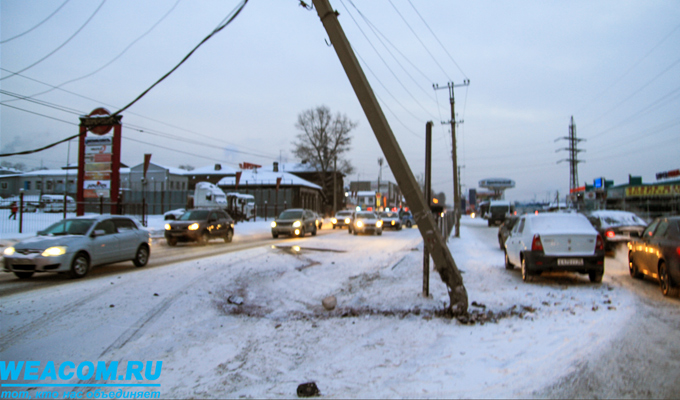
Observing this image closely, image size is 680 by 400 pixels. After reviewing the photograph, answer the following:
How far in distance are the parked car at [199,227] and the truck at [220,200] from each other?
1835cm

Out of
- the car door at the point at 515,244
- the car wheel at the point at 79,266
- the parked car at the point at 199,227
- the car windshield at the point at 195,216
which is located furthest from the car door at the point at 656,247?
the car windshield at the point at 195,216

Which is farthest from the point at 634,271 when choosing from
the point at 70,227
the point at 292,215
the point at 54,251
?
the point at 292,215

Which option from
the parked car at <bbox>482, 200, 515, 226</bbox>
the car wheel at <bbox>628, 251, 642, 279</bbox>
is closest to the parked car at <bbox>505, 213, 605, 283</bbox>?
the car wheel at <bbox>628, 251, 642, 279</bbox>

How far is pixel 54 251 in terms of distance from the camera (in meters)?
9.66

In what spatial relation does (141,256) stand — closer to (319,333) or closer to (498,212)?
(319,333)

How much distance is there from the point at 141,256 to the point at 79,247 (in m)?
2.35

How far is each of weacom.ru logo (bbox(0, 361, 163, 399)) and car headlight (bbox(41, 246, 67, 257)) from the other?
544 centimetres

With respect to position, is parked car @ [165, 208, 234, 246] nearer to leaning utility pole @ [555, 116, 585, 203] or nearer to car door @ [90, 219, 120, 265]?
car door @ [90, 219, 120, 265]

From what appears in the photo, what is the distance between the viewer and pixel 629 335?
5.48 meters

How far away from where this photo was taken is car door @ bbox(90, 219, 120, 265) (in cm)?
1069

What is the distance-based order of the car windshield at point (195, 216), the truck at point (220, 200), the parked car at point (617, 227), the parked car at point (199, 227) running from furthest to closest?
the truck at point (220, 200)
the car windshield at point (195, 216)
the parked car at point (199, 227)
the parked car at point (617, 227)

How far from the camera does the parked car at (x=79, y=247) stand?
952 centimetres

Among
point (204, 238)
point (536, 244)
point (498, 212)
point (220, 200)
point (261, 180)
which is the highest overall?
point (261, 180)

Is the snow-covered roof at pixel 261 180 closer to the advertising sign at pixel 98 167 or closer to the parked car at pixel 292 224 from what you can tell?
the advertising sign at pixel 98 167
